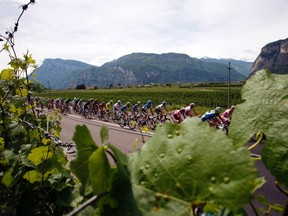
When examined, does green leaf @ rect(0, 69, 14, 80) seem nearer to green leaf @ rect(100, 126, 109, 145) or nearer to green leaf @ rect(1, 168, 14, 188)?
green leaf @ rect(1, 168, 14, 188)

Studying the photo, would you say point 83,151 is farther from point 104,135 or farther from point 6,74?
point 6,74

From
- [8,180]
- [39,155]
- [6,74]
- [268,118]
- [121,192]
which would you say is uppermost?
[6,74]

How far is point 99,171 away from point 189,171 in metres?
0.17

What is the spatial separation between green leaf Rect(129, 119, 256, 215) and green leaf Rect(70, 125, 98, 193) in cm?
13

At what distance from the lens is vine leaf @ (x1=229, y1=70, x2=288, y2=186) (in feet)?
1.36

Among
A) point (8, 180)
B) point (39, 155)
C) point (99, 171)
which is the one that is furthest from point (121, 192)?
point (8, 180)

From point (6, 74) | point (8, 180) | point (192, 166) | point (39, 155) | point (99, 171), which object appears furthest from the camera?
point (6, 74)

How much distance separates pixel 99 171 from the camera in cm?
49

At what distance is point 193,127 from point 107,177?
0.59 ft

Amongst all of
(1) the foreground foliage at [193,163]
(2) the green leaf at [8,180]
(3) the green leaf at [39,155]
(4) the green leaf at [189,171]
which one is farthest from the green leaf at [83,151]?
(2) the green leaf at [8,180]

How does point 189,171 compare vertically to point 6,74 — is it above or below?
below

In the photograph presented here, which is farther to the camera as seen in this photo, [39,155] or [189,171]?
[39,155]

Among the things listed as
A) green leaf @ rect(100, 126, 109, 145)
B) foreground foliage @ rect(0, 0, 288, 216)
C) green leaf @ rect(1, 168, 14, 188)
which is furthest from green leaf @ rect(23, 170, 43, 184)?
green leaf @ rect(100, 126, 109, 145)

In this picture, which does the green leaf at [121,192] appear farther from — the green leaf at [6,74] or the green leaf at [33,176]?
the green leaf at [6,74]
